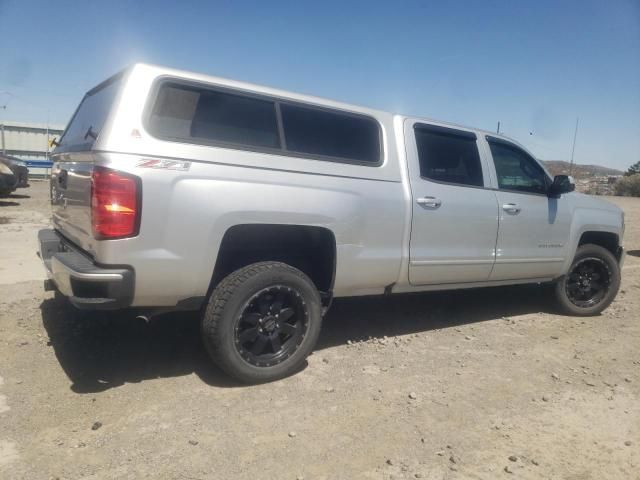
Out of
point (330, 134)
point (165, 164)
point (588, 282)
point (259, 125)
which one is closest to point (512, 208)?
point (588, 282)

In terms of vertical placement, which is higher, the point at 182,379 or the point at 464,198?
the point at 464,198

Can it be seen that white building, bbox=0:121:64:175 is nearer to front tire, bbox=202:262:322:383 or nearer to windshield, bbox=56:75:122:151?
windshield, bbox=56:75:122:151

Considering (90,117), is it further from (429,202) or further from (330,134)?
(429,202)

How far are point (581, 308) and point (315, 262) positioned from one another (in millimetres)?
3474

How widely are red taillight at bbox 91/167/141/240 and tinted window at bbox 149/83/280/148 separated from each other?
14.9 inches

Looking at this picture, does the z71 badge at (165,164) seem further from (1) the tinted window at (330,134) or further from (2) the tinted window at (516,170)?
(2) the tinted window at (516,170)

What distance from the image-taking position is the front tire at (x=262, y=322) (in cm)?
310

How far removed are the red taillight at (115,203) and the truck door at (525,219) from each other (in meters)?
3.31

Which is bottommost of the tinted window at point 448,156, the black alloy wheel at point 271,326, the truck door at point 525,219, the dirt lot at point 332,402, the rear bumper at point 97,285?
the dirt lot at point 332,402

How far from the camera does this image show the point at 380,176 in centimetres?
379

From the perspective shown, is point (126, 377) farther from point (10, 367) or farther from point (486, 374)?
point (486, 374)

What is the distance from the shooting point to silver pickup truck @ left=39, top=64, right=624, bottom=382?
279 centimetres

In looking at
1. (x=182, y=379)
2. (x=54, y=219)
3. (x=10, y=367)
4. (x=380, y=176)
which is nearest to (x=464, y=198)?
(x=380, y=176)

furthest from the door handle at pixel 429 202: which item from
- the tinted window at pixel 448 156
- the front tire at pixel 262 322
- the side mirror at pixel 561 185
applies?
the side mirror at pixel 561 185
